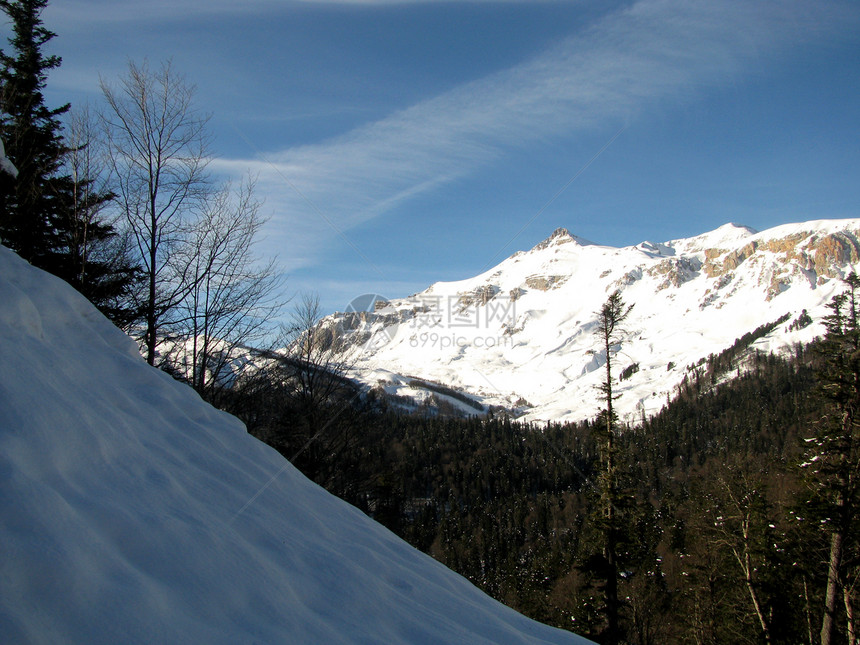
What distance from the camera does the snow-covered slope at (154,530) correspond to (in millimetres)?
2180

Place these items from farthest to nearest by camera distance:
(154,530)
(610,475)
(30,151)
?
1. (610,475)
2. (30,151)
3. (154,530)

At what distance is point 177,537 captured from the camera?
295cm

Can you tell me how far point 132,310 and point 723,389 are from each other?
577ft

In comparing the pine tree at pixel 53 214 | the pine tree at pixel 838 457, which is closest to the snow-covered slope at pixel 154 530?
the pine tree at pixel 53 214

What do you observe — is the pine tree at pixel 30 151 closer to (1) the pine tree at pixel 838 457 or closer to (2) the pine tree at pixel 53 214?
(2) the pine tree at pixel 53 214

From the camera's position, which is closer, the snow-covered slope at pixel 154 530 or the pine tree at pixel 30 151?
the snow-covered slope at pixel 154 530

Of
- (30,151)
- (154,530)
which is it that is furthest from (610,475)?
(30,151)

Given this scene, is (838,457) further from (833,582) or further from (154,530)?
(154,530)

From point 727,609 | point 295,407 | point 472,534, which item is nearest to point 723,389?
point 472,534

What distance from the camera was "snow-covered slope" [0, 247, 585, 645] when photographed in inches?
85.8

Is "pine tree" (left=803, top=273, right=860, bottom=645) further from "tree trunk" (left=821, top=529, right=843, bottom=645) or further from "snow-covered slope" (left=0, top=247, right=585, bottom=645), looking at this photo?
"snow-covered slope" (left=0, top=247, right=585, bottom=645)

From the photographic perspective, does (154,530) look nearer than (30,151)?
Yes

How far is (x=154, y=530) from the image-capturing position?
9.45ft

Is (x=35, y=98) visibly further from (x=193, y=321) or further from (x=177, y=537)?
(x=177, y=537)
